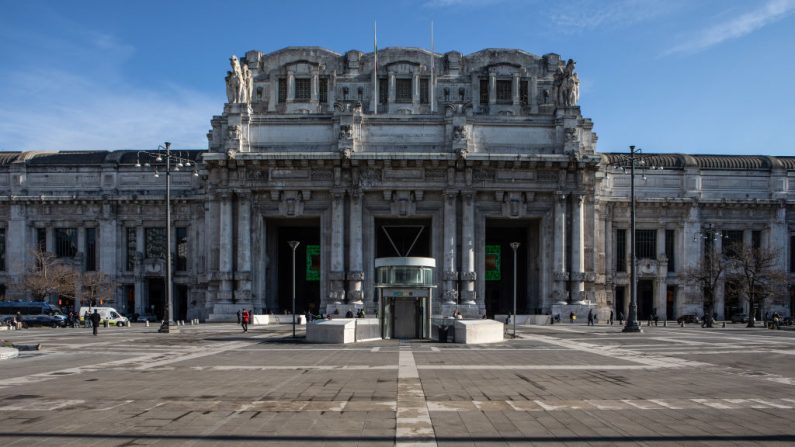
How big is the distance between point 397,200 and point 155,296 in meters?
27.6

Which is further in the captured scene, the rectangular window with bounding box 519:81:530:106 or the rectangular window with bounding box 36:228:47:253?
the rectangular window with bounding box 36:228:47:253

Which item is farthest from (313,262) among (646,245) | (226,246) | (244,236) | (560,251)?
(646,245)

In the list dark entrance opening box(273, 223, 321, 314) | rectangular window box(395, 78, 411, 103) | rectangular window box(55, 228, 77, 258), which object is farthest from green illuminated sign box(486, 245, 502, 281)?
rectangular window box(55, 228, 77, 258)

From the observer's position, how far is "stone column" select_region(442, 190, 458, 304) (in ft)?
214

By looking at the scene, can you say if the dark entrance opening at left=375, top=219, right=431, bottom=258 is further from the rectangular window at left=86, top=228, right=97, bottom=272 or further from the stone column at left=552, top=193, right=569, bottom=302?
the rectangular window at left=86, top=228, right=97, bottom=272

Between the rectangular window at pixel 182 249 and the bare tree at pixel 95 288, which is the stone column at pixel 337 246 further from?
the bare tree at pixel 95 288

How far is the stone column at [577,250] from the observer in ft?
218

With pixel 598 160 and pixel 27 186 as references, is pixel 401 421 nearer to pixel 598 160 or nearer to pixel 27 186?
pixel 598 160

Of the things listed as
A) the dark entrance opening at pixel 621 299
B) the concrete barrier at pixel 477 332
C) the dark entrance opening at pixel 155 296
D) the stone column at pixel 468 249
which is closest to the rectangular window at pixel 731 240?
the dark entrance opening at pixel 621 299

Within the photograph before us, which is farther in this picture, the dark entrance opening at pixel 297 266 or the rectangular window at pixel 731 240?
the rectangular window at pixel 731 240

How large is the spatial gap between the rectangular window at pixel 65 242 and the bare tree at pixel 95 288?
15.1ft

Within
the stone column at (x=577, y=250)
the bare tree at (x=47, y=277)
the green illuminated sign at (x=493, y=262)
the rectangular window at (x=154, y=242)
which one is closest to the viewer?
the stone column at (x=577, y=250)

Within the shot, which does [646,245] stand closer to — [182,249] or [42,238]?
[182,249]

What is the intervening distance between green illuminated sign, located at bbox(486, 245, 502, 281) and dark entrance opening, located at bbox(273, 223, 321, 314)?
15.8 m
